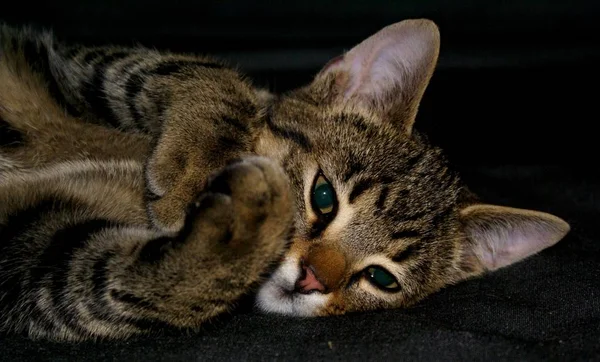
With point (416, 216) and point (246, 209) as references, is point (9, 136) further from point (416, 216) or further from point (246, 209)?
point (416, 216)

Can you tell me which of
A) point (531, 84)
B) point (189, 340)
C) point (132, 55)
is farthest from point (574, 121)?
point (189, 340)

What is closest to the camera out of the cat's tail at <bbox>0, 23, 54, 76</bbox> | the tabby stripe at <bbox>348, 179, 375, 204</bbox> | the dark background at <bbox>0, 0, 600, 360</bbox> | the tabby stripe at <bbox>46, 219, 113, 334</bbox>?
the tabby stripe at <bbox>46, 219, 113, 334</bbox>

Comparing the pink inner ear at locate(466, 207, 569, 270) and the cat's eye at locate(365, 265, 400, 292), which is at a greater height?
the pink inner ear at locate(466, 207, 569, 270)

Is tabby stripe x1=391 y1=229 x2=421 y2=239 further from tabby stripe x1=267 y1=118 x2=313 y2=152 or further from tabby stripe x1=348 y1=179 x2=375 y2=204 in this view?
tabby stripe x1=267 y1=118 x2=313 y2=152

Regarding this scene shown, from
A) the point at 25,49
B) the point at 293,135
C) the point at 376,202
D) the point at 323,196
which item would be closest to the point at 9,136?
the point at 25,49

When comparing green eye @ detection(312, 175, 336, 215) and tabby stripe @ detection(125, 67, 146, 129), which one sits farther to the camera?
tabby stripe @ detection(125, 67, 146, 129)

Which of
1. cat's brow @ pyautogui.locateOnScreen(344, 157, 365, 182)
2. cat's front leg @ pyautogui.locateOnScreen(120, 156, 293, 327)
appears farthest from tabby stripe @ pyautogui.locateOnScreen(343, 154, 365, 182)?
cat's front leg @ pyautogui.locateOnScreen(120, 156, 293, 327)

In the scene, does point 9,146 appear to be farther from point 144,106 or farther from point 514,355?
point 514,355
